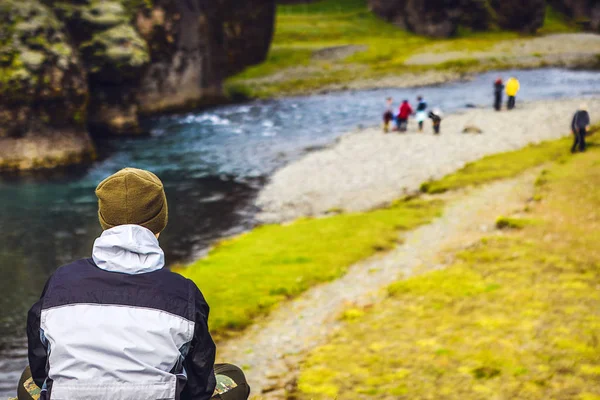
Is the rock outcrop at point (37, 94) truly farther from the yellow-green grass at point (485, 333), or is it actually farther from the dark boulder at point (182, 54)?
the yellow-green grass at point (485, 333)

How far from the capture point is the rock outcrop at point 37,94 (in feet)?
134

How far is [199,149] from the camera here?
4547cm

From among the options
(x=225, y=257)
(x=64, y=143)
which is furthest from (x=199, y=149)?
(x=225, y=257)

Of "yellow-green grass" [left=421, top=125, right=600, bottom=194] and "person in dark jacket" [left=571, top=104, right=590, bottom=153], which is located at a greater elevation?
"person in dark jacket" [left=571, top=104, right=590, bottom=153]

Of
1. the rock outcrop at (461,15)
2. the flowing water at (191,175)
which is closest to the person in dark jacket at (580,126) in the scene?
the flowing water at (191,175)

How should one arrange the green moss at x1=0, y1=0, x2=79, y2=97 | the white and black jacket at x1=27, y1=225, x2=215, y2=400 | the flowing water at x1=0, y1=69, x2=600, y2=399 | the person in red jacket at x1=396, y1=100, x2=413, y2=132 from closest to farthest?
the white and black jacket at x1=27, y1=225, x2=215, y2=400 < the flowing water at x1=0, y1=69, x2=600, y2=399 < the green moss at x1=0, y1=0, x2=79, y2=97 < the person in red jacket at x1=396, y1=100, x2=413, y2=132

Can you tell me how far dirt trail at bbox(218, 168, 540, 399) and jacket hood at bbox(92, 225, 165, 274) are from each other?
7.69m

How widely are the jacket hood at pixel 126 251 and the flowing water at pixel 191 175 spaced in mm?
10869

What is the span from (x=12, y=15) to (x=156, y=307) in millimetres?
42860

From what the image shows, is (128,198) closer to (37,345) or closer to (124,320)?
(124,320)

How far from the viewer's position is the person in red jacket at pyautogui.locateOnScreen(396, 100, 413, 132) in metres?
44.7

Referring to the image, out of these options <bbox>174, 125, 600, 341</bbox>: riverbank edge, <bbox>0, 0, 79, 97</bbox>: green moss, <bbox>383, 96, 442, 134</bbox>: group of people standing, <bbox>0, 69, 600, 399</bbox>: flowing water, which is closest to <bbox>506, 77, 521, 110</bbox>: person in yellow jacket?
<bbox>0, 69, 600, 399</bbox>: flowing water

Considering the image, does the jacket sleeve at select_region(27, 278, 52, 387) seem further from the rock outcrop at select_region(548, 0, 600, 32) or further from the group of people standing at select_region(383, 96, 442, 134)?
the rock outcrop at select_region(548, 0, 600, 32)

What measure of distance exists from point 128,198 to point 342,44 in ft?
327
